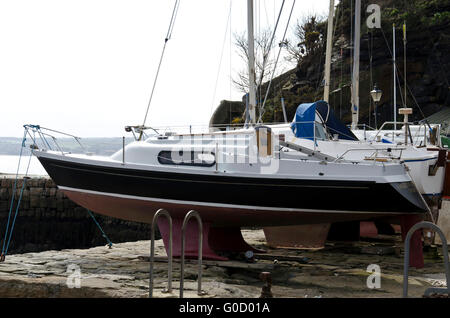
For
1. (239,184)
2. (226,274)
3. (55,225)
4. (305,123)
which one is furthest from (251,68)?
(55,225)

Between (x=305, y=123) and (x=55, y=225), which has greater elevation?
(x=305, y=123)

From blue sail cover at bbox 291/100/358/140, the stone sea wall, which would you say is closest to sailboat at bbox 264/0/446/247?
blue sail cover at bbox 291/100/358/140

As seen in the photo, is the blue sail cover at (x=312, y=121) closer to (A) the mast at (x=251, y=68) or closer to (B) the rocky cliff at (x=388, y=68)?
(A) the mast at (x=251, y=68)

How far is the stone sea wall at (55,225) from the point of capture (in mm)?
21297

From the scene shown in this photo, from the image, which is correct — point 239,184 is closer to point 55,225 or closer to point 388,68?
point 55,225

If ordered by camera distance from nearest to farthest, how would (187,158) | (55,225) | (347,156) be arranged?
(187,158)
(347,156)
(55,225)

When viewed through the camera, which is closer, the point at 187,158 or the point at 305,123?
the point at 187,158

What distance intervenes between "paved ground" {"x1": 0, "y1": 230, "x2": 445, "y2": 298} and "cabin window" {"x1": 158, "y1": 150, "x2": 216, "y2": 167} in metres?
1.76

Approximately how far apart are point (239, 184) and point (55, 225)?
13.8 m

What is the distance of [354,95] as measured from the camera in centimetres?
1769

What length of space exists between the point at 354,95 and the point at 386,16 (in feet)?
55.7

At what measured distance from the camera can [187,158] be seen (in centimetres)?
1052
